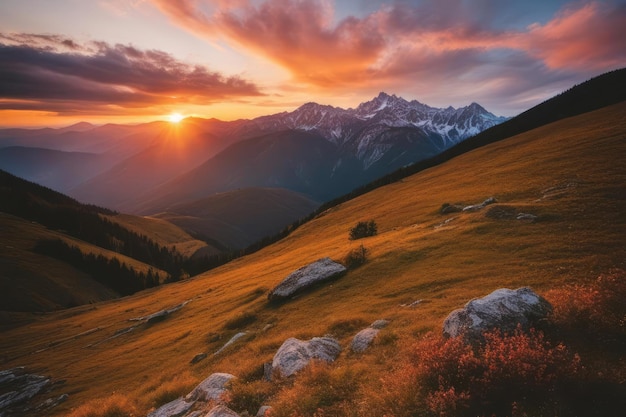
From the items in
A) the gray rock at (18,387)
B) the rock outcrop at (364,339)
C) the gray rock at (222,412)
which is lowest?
the gray rock at (18,387)

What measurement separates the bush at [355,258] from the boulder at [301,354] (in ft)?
52.6

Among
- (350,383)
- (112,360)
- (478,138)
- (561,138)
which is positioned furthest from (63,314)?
(478,138)

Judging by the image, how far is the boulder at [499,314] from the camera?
12.0 meters

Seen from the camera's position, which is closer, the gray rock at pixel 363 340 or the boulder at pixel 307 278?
the gray rock at pixel 363 340

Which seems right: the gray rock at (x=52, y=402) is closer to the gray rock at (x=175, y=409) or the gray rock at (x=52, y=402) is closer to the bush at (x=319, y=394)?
the gray rock at (x=175, y=409)

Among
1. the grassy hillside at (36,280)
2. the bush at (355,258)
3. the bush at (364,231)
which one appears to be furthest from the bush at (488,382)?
the grassy hillside at (36,280)

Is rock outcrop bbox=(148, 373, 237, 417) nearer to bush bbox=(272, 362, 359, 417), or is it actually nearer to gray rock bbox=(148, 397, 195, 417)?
gray rock bbox=(148, 397, 195, 417)

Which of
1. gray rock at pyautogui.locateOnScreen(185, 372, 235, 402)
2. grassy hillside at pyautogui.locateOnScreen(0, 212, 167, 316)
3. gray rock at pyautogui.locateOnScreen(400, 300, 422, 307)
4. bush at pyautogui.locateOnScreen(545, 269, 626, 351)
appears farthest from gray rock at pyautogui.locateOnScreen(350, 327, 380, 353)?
grassy hillside at pyautogui.locateOnScreen(0, 212, 167, 316)

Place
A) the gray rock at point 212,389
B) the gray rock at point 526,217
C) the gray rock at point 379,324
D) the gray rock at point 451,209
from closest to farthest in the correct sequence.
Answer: the gray rock at point 212,389
the gray rock at point 379,324
the gray rock at point 526,217
the gray rock at point 451,209

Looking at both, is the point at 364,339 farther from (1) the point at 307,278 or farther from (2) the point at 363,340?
(1) the point at 307,278

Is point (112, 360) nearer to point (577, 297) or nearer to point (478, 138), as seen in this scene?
point (577, 297)

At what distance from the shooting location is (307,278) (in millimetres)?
32906

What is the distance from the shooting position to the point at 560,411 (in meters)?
8.52

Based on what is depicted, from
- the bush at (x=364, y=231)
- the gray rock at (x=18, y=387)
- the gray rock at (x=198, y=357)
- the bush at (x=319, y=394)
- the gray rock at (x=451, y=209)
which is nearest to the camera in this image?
the bush at (x=319, y=394)
